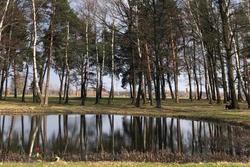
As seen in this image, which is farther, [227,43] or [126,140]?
[227,43]

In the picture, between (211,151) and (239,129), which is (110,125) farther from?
(211,151)

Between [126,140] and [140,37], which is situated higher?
[140,37]

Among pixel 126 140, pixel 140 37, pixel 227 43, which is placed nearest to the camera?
pixel 126 140

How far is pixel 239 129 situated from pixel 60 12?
1299 inches

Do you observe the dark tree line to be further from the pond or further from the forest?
the pond

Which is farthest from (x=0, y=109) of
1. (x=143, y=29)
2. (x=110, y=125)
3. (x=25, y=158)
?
(x=25, y=158)

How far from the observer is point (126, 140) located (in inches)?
841

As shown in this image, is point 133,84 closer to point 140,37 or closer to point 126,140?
point 140,37

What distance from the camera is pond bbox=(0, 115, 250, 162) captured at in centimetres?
1575

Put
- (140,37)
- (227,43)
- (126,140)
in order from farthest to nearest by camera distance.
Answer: (140,37)
(227,43)
(126,140)

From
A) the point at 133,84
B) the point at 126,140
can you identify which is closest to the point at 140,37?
the point at 133,84

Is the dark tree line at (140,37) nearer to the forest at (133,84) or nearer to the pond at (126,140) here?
the forest at (133,84)

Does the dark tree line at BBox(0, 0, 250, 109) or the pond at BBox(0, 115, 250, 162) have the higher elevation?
the dark tree line at BBox(0, 0, 250, 109)

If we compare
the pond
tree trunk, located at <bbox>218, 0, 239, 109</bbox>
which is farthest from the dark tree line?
the pond
